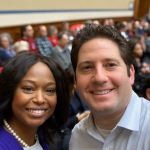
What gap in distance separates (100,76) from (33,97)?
1.42 ft

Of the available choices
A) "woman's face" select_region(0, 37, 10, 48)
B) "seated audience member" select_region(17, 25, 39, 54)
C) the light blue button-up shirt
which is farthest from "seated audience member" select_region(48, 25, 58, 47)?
the light blue button-up shirt

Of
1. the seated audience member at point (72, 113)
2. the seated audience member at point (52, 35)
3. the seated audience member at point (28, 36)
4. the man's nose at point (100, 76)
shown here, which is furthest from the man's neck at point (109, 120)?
the seated audience member at point (52, 35)

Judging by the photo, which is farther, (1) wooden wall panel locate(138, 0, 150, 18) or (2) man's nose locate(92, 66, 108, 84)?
(1) wooden wall panel locate(138, 0, 150, 18)

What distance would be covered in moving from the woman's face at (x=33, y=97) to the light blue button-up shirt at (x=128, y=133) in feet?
0.99

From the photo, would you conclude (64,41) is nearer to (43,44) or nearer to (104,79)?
(43,44)

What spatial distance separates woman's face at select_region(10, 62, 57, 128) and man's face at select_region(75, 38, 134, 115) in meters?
0.25

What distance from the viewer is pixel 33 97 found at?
1.11m

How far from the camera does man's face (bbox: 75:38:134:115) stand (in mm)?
944

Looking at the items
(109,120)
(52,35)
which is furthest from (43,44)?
(109,120)

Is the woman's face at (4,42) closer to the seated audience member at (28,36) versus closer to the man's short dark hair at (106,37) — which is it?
the seated audience member at (28,36)

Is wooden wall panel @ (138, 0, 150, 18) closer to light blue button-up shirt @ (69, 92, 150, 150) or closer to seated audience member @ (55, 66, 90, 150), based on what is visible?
seated audience member @ (55, 66, 90, 150)

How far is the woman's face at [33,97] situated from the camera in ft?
3.63

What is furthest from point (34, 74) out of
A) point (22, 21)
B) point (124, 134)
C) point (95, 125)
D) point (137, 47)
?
point (22, 21)

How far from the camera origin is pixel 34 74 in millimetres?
1128
